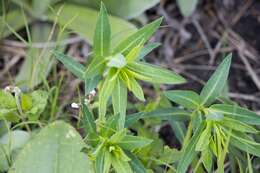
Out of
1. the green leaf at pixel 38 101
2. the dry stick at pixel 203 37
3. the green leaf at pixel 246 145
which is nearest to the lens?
the green leaf at pixel 246 145

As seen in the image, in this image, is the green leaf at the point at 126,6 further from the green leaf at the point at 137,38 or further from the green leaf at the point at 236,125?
the green leaf at the point at 236,125

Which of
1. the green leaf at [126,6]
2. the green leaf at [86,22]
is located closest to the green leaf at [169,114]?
the green leaf at [86,22]

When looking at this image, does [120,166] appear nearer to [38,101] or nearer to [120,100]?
[120,100]

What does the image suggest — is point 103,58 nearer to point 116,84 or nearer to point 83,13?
point 116,84

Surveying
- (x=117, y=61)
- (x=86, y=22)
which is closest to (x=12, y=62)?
(x=86, y=22)

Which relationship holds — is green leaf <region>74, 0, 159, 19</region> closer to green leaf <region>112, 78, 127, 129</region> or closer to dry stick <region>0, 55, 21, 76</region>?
dry stick <region>0, 55, 21, 76</region>

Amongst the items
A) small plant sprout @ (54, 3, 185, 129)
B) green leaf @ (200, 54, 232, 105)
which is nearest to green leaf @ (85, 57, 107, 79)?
small plant sprout @ (54, 3, 185, 129)
